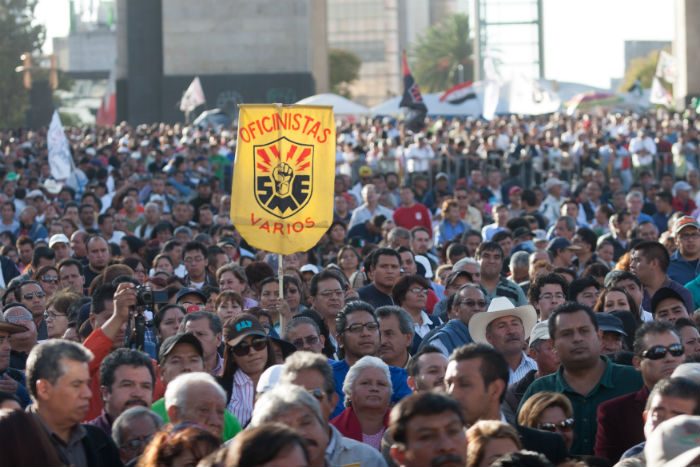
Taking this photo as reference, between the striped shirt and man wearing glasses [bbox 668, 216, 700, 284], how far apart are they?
17.4 ft

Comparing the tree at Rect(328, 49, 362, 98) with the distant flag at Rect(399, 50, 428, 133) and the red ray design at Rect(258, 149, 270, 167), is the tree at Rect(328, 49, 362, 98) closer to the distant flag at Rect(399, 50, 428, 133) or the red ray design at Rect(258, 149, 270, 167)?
the distant flag at Rect(399, 50, 428, 133)

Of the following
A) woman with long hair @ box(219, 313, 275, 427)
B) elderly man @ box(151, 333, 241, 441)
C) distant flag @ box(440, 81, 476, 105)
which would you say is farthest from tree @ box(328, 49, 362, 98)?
elderly man @ box(151, 333, 241, 441)

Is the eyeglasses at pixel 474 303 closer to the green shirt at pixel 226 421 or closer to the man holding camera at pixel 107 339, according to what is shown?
the man holding camera at pixel 107 339

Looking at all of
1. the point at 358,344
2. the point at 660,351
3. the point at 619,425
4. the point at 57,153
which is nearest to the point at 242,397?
the point at 358,344

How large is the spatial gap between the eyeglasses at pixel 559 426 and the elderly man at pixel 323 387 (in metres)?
0.85

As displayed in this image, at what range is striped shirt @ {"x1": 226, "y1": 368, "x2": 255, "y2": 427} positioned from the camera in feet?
26.3

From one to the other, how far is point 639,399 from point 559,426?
1.96ft

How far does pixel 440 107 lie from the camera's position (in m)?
43.7

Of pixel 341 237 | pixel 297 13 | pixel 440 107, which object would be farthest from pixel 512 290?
pixel 297 13

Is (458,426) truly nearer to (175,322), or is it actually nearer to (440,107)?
(175,322)

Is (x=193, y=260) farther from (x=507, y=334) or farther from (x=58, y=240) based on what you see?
(x=507, y=334)

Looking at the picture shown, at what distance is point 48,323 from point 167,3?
126 ft

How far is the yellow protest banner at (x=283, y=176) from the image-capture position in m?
10.3

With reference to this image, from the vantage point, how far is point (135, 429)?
20.8ft
